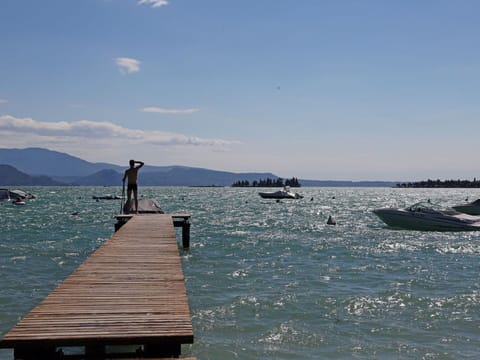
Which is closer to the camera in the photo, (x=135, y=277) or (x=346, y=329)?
(x=135, y=277)

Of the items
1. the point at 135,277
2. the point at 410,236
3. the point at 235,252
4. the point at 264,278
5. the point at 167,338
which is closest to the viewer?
the point at 167,338

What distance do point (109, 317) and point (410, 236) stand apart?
2902 centimetres

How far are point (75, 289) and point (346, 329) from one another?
19.0ft

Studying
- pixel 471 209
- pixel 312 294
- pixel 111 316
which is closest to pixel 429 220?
pixel 471 209

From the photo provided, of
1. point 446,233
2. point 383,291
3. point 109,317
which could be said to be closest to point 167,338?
point 109,317

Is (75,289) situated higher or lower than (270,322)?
higher

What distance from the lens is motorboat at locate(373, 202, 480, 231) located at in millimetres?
35562

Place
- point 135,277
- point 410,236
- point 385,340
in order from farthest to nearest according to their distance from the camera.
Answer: point 410,236 → point 385,340 → point 135,277

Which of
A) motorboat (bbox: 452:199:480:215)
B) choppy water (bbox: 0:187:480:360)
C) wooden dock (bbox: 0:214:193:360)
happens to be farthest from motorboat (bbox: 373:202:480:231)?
wooden dock (bbox: 0:214:193:360)

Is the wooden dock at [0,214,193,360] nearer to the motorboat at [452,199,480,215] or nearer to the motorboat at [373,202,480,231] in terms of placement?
the motorboat at [373,202,480,231]

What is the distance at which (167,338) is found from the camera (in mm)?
5719

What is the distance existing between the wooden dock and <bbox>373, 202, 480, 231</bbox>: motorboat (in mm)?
28691

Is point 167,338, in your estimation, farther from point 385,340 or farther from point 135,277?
point 385,340

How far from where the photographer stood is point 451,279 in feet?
58.1
